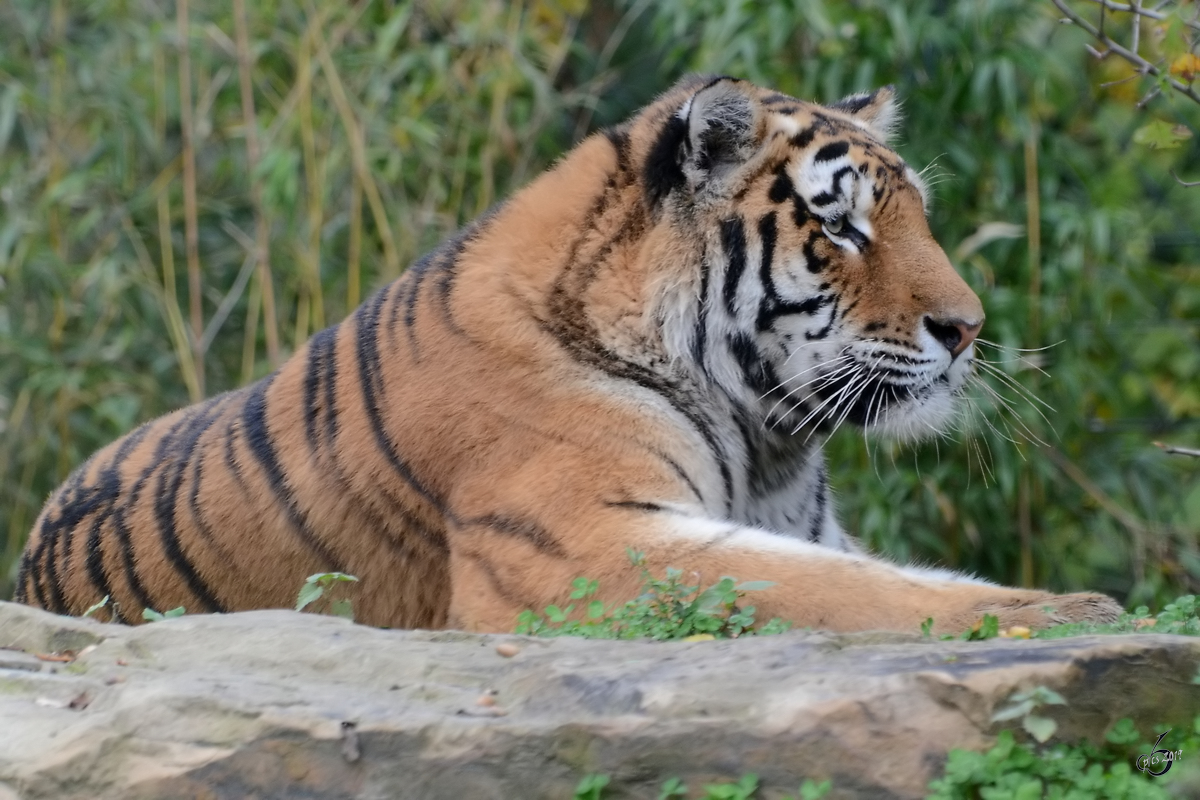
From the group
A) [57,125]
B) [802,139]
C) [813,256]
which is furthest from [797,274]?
[57,125]

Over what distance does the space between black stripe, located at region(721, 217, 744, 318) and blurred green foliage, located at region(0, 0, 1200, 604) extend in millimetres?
1552

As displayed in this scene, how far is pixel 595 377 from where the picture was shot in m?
2.54

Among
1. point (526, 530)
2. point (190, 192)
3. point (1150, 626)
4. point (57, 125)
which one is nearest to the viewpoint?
point (1150, 626)

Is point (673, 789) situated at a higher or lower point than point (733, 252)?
lower

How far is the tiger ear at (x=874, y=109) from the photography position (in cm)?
301

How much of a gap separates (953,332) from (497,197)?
2.73 metres

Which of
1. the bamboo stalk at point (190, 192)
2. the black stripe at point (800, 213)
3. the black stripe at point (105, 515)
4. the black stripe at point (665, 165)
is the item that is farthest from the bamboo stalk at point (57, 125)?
the black stripe at point (800, 213)

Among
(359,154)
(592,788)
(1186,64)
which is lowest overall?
(592,788)

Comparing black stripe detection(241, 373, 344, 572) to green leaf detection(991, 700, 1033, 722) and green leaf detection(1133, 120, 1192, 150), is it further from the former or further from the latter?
green leaf detection(1133, 120, 1192, 150)

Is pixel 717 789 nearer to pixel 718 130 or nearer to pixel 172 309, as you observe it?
pixel 718 130

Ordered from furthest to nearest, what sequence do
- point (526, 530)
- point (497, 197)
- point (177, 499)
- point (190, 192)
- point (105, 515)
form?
point (497, 197) → point (190, 192) → point (105, 515) → point (177, 499) → point (526, 530)

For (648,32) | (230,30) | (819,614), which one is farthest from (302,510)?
(648,32)

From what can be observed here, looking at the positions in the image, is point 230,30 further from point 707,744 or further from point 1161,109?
point 707,744

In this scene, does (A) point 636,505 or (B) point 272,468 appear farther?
(B) point 272,468
